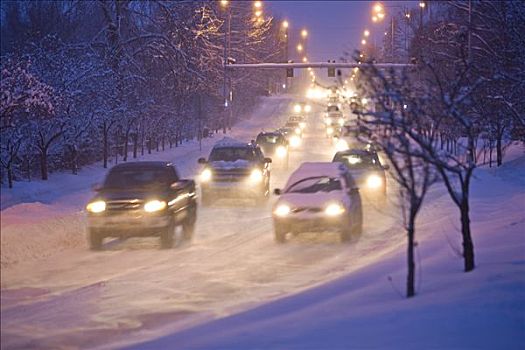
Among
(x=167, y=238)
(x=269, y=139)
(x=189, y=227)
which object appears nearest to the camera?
(x=167, y=238)

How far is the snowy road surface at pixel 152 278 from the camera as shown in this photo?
355 inches

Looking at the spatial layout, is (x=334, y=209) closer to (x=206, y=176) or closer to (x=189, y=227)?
(x=189, y=227)

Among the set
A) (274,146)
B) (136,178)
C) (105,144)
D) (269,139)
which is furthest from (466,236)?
(269,139)

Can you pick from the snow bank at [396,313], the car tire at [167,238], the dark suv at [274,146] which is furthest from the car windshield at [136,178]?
the dark suv at [274,146]

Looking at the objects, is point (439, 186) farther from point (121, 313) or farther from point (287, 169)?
point (121, 313)

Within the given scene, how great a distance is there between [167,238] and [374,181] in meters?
10.1

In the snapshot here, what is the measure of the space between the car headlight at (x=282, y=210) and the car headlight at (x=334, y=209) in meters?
0.76

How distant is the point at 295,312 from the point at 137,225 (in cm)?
623

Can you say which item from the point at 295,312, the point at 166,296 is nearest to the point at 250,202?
the point at 166,296

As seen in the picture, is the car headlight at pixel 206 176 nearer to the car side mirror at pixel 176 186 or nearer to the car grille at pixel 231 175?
the car grille at pixel 231 175

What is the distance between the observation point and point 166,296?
37.1ft

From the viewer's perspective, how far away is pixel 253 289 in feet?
38.6

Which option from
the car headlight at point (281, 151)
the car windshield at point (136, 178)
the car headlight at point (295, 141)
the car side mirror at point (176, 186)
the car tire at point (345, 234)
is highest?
the car windshield at point (136, 178)

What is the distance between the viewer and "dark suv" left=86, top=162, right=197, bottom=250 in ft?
49.6
